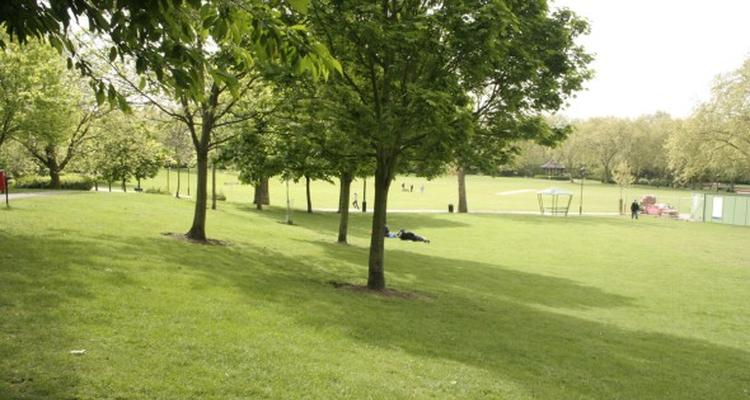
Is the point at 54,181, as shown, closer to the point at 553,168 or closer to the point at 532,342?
the point at 532,342

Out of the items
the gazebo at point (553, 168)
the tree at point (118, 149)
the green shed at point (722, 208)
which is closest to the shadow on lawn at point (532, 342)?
the tree at point (118, 149)

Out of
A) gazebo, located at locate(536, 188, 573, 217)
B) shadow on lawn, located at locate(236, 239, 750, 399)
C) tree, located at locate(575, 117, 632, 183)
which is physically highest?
tree, located at locate(575, 117, 632, 183)

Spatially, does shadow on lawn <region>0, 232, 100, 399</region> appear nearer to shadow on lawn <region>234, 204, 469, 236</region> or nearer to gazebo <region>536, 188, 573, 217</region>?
shadow on lawn <region>234, 204, 469, 236</region>

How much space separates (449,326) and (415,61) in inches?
239

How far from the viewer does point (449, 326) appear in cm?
1205

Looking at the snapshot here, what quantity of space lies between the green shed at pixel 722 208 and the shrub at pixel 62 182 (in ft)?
165

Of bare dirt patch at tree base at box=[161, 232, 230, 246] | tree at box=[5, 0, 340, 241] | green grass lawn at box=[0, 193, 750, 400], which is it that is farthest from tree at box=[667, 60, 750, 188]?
tree at box=[5, 0, 340, 241]

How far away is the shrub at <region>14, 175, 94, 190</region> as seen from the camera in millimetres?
35000

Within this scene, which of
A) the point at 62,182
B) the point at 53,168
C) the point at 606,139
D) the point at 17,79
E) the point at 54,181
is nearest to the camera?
the point at 17,79

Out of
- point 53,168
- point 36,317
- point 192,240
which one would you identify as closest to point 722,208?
point 192,240

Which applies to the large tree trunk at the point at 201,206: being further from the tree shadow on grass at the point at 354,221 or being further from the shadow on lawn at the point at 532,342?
the tree shadow on grass at the point at 354,221

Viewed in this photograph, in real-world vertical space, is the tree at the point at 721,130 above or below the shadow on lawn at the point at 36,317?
above

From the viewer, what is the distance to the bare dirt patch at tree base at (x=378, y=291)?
14.8 meters

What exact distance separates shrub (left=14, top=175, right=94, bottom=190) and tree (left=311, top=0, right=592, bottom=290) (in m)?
27.1
